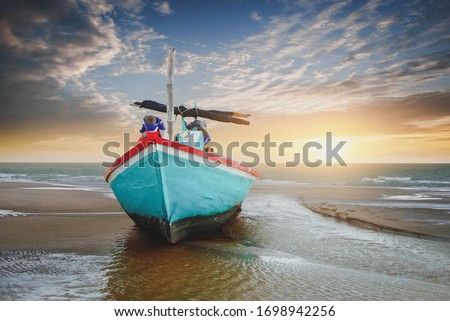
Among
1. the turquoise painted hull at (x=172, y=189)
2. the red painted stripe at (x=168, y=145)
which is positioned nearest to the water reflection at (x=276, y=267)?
the turquoise painted hull at (x=172, y=189)

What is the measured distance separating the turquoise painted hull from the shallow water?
49 centimetres

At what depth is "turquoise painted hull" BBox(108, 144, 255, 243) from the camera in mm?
5590

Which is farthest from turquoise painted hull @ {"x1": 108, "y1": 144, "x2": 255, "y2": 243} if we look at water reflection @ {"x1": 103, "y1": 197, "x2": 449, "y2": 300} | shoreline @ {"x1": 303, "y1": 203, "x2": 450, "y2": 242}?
shoreline @ {"x1": 303, "y1": 203, "x2": 450, "y2": 242}

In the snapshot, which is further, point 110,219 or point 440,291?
point 110,219

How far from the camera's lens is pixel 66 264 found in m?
4.84

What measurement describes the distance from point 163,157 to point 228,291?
105 inches

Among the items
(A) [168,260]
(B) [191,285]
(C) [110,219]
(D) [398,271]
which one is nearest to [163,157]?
(A) [168,260]

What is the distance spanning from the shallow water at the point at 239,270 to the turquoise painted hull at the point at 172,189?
19.1 inches

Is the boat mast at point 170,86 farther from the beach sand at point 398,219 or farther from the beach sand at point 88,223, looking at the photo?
A: the beach sand at point 398,219

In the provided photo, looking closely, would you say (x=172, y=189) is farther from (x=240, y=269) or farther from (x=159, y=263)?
(x=240, y=269)

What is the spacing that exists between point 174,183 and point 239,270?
6.81 ft

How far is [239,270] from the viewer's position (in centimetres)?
470

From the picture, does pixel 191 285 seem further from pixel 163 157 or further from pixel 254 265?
pixel 163 157

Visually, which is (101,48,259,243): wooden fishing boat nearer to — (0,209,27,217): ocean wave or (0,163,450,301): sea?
(0,163,450,301): sea
